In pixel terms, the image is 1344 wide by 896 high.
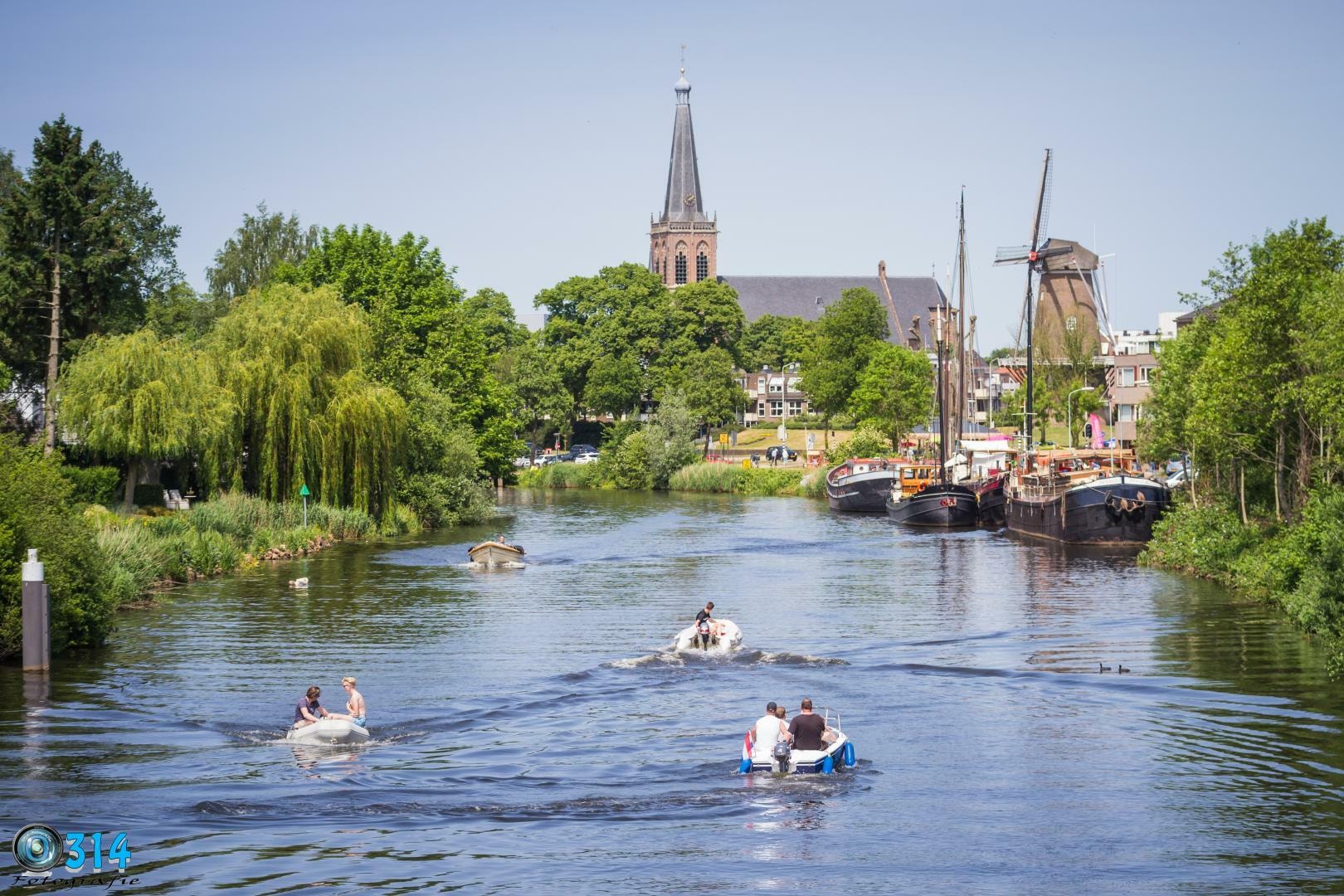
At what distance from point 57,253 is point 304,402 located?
15.3 metres

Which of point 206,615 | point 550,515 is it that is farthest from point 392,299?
point 206,615

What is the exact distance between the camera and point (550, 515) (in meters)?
82.2

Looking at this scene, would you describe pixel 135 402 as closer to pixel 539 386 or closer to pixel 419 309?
pixel 419 309

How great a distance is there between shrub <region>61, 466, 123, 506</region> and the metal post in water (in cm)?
1834

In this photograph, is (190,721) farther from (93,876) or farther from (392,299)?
(392,299)

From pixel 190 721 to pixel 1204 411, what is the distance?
2967 cm

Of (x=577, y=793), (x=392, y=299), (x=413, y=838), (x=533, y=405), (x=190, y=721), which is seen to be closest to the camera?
(x=413, y=838)

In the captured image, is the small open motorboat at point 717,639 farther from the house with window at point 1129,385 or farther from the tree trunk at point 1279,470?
the house with window at point 1129,385

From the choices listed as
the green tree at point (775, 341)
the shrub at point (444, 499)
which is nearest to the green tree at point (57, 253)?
the shrub at point (444, 499)

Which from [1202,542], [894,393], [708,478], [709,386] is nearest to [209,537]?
[1202,542]

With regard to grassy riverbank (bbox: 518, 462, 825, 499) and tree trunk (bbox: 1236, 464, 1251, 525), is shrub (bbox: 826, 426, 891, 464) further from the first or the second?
tree trunk (bbox: 1236, 464, 1251, 525)

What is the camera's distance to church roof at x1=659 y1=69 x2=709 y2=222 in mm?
157375

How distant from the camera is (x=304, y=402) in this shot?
56.1 metres

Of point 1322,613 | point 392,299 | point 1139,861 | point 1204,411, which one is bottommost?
point 1139,861
